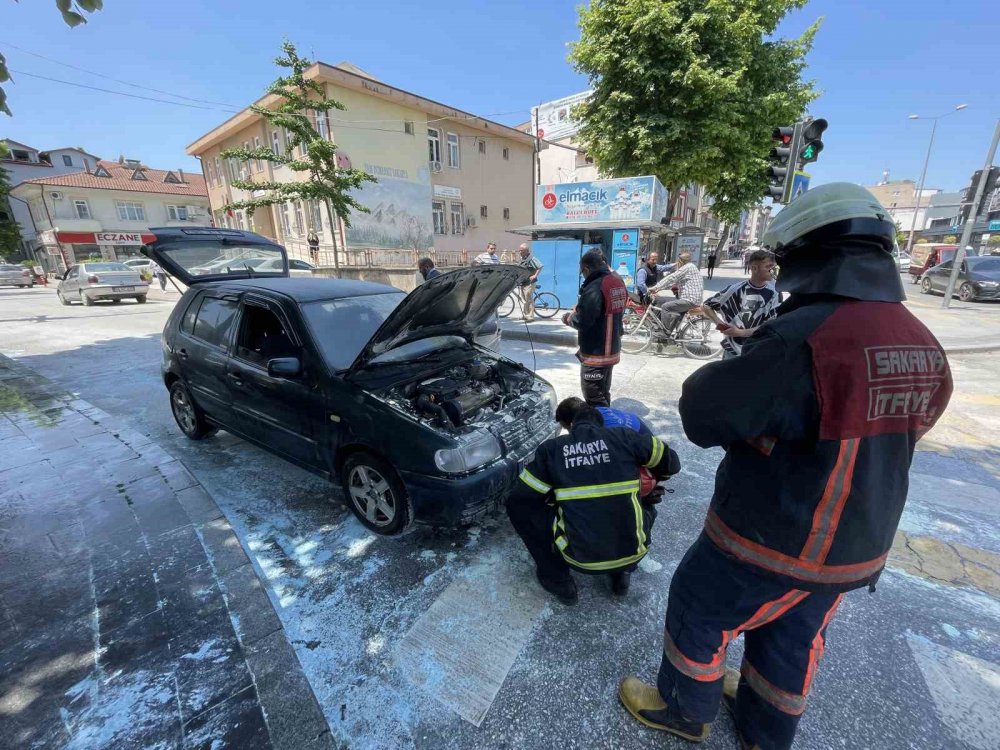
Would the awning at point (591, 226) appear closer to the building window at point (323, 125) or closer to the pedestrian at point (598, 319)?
the pedestrian at point (598, 319)

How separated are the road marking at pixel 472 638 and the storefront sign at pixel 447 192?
2192 cm

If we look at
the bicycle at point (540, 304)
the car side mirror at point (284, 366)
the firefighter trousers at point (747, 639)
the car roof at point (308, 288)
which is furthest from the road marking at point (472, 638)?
the bicycle at point (540, 304)

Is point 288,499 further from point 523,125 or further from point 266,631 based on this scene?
point 523,125

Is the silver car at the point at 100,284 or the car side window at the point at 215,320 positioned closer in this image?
the car side window at the point at 215,320

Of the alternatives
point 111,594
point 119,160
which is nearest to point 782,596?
point 111,594

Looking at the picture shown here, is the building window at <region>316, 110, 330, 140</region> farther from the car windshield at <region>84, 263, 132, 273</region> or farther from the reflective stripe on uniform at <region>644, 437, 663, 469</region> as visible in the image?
the reflective stripe on uniform at <region>644, 437, 663, 469</region>

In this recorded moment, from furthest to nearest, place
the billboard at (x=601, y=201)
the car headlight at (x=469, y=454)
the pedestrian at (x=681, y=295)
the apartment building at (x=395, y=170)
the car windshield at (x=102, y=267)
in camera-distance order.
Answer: the apartment building at (x=395, y=170)
the car windshield at (x=102, y=267)
the billboard at (x=601, y=201)
the pedestrian at (x=681, y=295)
the car headlight at (x=469, y=454)

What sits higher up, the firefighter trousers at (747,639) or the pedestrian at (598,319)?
the pedestrian at (598,319)

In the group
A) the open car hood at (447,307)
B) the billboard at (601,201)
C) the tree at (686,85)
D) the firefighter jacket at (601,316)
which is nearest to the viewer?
the open car hood at (447,307)

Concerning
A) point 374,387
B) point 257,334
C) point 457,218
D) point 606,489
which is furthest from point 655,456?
point 457,218

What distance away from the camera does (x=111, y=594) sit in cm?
236

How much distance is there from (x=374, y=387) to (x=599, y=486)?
1.62 m

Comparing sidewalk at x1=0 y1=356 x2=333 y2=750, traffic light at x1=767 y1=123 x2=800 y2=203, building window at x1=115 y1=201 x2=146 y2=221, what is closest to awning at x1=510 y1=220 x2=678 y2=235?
traffic light at x1=767 y1=123 x2=800 y2=203

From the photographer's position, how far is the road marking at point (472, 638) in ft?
6.21
